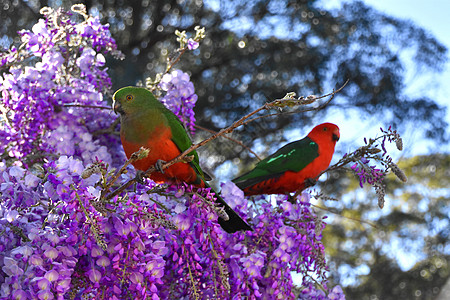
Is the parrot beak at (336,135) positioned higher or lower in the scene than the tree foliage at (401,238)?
lower

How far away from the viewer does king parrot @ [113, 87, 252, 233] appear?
1.48 meters

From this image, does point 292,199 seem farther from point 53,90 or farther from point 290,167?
point 53,90

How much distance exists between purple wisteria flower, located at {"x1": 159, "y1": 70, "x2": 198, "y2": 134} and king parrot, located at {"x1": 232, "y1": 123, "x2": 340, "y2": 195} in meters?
0.31

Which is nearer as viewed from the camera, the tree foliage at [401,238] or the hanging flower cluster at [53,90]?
the hanging flower cluster at [53,90]

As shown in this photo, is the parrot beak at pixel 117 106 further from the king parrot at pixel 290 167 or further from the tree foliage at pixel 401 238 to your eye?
the tree foliage at pixel 401 238

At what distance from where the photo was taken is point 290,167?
6.73ft

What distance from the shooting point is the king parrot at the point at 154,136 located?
1.48 metres

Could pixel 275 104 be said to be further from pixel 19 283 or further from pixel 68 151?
pixel 68 151

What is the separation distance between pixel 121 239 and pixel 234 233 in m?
0.35

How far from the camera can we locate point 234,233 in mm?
1360

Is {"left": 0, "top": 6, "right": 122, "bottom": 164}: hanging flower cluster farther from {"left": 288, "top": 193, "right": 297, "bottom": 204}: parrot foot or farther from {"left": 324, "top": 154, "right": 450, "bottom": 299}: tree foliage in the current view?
{"left": 324, "top": 154, "right": 450, "bottom": 299}: tree foliage

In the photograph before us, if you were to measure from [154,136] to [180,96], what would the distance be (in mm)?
316

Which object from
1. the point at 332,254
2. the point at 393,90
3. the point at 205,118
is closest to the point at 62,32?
the point at 205,118

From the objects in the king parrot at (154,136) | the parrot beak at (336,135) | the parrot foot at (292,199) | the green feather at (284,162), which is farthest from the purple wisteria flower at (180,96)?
the parrot beak at (336,135)
